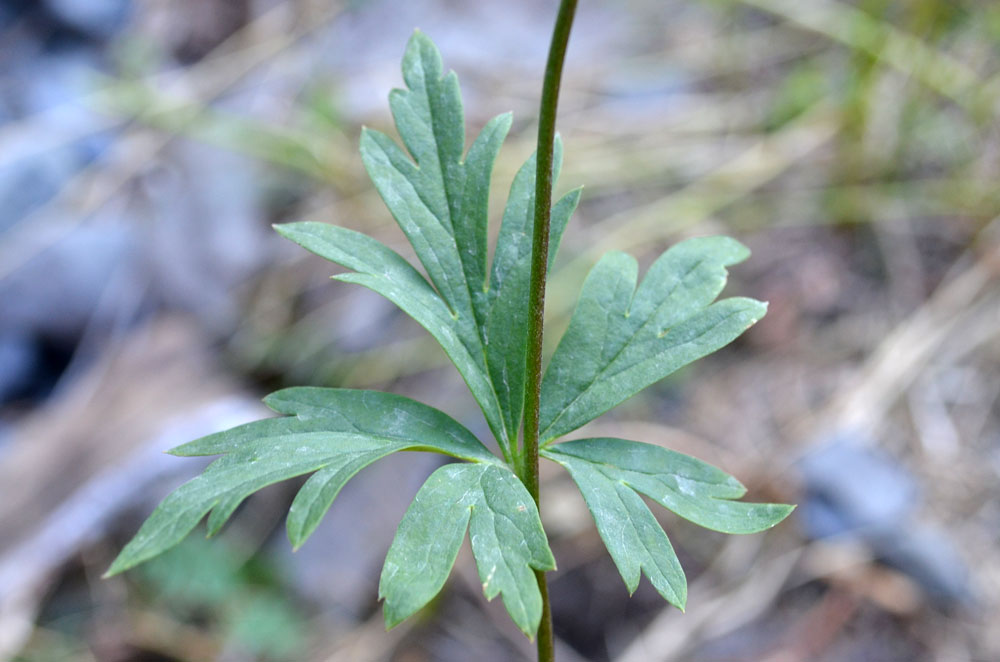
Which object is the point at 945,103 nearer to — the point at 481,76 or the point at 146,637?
the point at 481,76

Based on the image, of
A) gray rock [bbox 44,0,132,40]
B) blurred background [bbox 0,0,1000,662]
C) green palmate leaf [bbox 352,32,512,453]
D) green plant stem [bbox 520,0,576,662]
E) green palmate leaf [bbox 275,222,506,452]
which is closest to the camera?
green plant stem [bbox 520,0,576,662]

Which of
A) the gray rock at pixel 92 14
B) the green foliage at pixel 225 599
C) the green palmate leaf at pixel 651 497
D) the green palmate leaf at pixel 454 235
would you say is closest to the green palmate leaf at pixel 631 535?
the green palmate leaf at pixel 651 497

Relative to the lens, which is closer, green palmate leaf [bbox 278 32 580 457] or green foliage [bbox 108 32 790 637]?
green foliage [bbox 108 32 790 637]

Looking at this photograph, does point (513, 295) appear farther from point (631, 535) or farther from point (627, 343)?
point (631, 535)

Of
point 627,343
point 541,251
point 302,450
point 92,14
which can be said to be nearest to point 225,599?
point 302,450

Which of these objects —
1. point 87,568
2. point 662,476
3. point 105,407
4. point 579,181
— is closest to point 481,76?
point 579,181

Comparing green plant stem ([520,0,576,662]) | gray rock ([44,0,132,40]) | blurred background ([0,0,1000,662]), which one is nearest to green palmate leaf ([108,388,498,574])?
green plant stem ([520,0,576,662])

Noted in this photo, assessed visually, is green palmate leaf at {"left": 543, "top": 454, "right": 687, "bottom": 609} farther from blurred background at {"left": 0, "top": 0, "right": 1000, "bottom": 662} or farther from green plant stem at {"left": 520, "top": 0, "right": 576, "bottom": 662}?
blurred background at {"left": 0, "top": 0, "right": 1000, "bottom": 662}
